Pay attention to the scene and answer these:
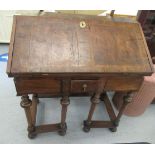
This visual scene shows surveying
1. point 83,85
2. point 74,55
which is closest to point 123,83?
point 83,85

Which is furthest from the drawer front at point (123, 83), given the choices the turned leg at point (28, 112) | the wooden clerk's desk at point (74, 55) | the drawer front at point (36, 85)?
the turned leg at point (28, 112)

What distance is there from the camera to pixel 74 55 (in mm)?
996

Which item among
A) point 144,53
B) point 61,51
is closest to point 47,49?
point 61,51

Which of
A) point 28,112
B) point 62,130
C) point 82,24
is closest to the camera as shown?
point 82,24

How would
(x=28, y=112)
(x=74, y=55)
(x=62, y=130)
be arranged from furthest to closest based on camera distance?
(x=62, y=130), (x=28, y=112), (x=74, y=55)

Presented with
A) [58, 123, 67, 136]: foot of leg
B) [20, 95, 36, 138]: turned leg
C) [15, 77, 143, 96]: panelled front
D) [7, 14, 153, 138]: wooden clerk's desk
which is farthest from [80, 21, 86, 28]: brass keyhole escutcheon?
[58, 123, 67, 136]: foot of leg

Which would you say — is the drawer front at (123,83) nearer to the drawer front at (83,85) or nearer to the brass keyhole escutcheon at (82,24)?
the drawer front at (83,85)

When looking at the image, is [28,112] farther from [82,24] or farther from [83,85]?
[82,24]

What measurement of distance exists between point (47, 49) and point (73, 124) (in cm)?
80

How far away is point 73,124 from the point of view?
5.20 feet

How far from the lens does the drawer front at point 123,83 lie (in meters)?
1.09

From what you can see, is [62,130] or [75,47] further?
[62,130]

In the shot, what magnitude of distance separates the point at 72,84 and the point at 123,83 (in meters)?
0.29

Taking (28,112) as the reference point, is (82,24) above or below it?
above
